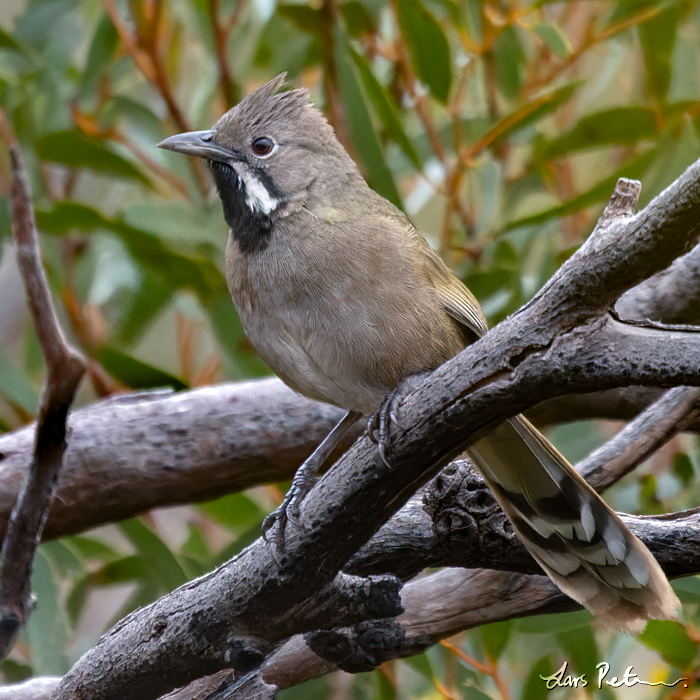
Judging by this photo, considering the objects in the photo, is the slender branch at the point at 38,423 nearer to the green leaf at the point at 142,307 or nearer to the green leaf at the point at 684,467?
the green leaf at the point at 142,307

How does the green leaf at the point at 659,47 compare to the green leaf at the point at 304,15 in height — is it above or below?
below

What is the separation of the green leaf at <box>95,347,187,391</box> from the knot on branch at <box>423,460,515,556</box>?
1.69 metres

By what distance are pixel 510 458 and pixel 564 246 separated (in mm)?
2372

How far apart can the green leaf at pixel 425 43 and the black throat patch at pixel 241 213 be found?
1.19 metres

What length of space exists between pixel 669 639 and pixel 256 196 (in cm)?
164

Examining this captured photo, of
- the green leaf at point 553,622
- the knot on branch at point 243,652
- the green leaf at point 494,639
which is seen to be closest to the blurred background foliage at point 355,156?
the green leaf at point 494,639

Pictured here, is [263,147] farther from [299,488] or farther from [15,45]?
[15,45]

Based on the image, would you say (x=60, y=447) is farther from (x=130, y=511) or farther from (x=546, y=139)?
(x=546, y=139)

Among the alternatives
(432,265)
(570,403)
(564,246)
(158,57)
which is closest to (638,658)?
(570,403)

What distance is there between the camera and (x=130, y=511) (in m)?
3.14

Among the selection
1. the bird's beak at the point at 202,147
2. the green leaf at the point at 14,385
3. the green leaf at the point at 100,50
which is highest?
the green leaf at the point at 100,50

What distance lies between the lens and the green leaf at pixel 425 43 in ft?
10.6

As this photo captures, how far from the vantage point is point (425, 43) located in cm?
325
